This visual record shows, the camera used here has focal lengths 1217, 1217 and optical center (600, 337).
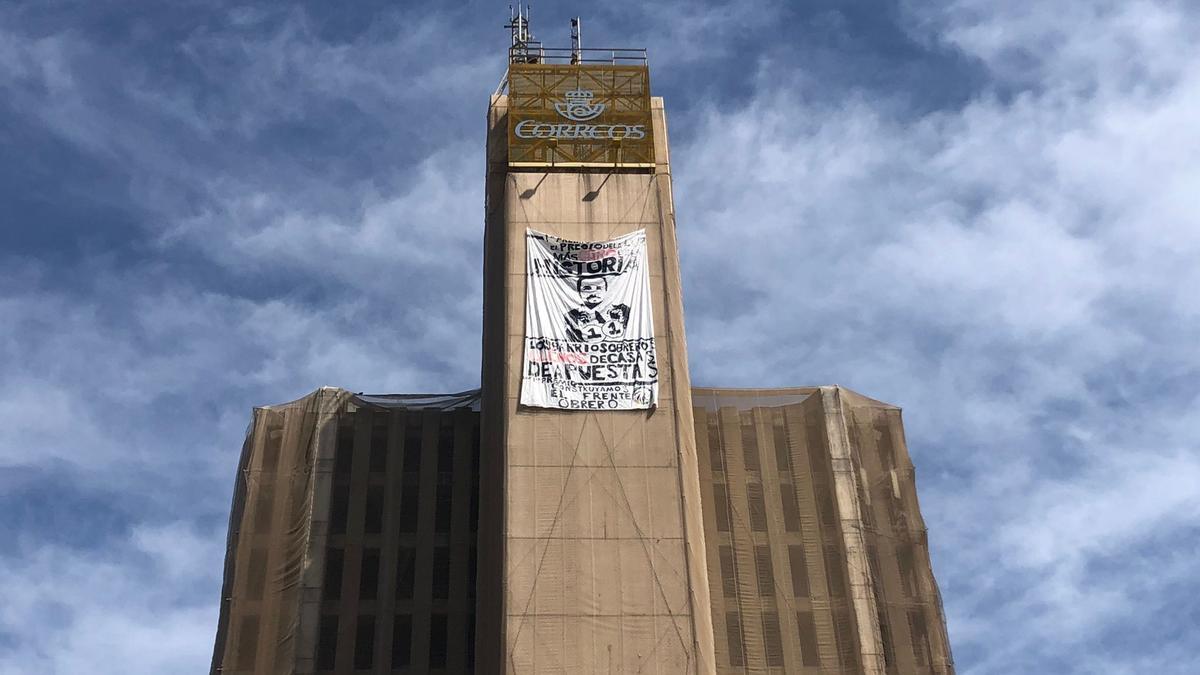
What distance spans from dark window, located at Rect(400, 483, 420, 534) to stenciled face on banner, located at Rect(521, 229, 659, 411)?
42.7ft

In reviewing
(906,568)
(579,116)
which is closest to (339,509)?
(579,116)

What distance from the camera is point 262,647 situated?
5716 centimetres

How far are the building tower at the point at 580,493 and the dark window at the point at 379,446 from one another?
166mm

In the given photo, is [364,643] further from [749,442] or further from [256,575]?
[749,442]

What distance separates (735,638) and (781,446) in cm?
1090

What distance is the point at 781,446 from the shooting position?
64375 mm

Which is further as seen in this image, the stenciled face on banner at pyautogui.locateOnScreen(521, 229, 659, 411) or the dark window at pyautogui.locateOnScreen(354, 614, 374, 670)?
the dark window at pyautogui.locateOnScreen(354, 614, 374, 670)

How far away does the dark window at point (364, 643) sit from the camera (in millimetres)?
57906

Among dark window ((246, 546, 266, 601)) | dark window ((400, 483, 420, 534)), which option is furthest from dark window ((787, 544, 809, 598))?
dark window ((246, 546, 266, 601))

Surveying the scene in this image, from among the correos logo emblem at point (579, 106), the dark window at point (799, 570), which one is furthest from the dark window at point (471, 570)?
the correos logo emblem at point (579, 106)

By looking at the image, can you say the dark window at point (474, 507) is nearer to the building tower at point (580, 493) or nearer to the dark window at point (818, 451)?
the building tower at point (580, 493)

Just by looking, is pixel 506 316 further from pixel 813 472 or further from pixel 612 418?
pixel 813 472

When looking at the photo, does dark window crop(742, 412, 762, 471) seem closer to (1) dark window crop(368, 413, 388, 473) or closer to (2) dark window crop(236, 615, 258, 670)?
(1) dark window crop(368, 413, 388, 473)

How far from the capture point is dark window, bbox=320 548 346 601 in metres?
59.5
